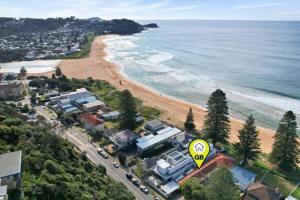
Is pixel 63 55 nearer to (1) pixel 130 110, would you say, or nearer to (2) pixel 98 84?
(2) pixel 98 84


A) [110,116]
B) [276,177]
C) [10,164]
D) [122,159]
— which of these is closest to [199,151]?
[122,159]

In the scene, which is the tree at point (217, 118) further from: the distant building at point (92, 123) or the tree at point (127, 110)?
the distant building at point (92, 123)

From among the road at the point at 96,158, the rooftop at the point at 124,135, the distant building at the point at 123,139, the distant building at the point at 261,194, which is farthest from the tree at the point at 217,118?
the road at the point at 96,158

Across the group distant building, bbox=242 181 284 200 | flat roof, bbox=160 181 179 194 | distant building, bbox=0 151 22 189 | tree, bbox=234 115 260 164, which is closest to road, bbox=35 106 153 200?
flat roof, bbox=160 181 179 194

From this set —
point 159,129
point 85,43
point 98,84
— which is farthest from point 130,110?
point 85,43

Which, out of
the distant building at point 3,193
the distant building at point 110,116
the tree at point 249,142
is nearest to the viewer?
the distant building at point 3,193
